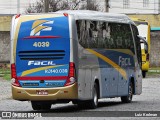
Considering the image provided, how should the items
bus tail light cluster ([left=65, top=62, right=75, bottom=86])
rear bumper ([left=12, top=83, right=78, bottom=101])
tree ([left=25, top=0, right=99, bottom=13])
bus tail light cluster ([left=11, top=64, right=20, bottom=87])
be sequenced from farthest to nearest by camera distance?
tree ([left=25, top=0, right=99, bottom=13]), bus tail light cluster ([left=11, top=64, right=20, bottom=87]), bus tail light cluster ([left=65, top=62, right=75, bottom=86]), rear bumper ([left=12, top=83, right=78, bottom=101])

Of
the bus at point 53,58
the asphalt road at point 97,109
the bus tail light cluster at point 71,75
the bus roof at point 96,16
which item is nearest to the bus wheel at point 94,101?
the bus at point 53,58

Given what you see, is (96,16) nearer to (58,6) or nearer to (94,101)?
(94,101)

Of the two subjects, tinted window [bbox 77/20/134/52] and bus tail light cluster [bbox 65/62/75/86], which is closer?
bus tail light cluster [bbox 65/62/75/86]

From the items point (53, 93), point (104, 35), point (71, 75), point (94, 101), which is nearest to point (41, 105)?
point (94, 101)

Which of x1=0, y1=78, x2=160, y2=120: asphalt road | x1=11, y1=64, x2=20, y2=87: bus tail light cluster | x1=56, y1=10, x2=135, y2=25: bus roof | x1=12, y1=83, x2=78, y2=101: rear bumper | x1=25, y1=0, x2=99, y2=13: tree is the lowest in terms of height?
x1=25, y1=0, x2=99, y2=13: tree

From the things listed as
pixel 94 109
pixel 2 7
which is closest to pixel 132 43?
pixel 94 109

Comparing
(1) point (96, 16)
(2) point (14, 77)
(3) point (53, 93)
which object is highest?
(1) point (96, 16)

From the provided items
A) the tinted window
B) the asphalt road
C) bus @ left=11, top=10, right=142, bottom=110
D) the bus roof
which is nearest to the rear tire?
bus @ left=11, top=10, right=142, bottom=110

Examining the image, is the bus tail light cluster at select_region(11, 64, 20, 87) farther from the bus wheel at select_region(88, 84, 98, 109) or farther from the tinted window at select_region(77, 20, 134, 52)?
the bus wheel at select_region(88, 84, 98, 109)

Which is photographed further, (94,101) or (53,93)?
(94,101)

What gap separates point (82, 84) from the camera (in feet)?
75.6

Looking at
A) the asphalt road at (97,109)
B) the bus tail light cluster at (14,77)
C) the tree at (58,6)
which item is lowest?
the tree at (58,6)

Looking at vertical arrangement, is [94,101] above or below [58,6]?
above

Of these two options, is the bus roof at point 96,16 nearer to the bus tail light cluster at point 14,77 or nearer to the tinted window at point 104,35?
the tinted window at point 104,35
